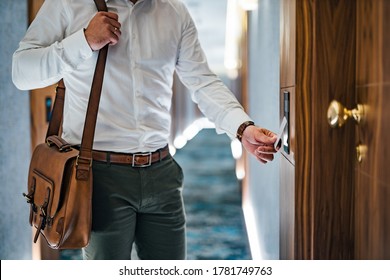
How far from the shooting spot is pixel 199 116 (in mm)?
3645

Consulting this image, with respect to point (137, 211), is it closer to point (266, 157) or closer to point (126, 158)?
point (126, 158)

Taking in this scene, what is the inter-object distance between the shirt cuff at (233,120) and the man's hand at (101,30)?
0.27m

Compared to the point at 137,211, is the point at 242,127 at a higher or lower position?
higher

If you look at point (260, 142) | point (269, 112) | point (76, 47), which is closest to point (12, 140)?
point (269, 112)

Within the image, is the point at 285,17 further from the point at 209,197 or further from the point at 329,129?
the point at 209,197

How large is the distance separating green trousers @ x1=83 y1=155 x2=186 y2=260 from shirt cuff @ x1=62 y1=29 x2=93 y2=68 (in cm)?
20

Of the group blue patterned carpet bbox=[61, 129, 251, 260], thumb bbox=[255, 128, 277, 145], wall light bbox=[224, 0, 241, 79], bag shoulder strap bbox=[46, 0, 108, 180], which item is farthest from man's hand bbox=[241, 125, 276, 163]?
wall light bbox=[224, 0, 241, 79]

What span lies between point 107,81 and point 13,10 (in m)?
0.94

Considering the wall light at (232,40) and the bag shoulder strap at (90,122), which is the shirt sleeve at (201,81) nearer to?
the bag shoulder strap at (90,122)

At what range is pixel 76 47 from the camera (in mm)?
871

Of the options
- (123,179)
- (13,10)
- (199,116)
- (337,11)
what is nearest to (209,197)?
(199,116)

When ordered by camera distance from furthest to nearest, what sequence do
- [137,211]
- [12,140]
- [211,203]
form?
[211,203] → [12,140] → [137,211]

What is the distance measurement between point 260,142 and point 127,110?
255 millimetres

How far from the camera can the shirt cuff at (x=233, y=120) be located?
999 millimetres
